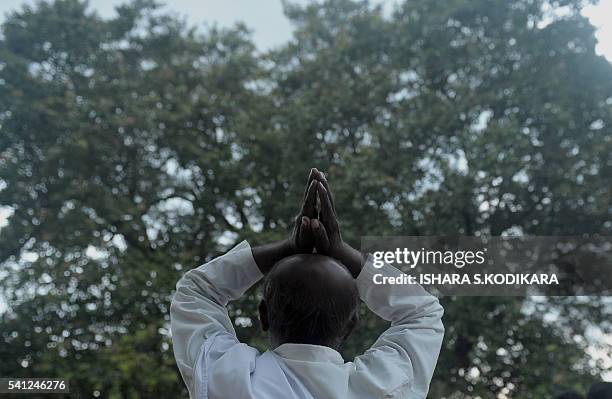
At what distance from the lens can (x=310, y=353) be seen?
440mm

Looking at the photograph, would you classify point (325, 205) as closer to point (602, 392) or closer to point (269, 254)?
point (269, 254)

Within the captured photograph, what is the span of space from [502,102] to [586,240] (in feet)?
2.24

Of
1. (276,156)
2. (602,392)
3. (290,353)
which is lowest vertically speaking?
(290,353)

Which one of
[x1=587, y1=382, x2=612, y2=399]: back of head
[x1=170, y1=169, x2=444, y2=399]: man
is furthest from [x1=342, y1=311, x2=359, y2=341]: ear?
[x1=587, y1=382, x2=612, y2=399]: back of head

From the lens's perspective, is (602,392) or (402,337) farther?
(602,392)

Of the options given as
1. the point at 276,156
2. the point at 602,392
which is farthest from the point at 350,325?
the point at 276,156

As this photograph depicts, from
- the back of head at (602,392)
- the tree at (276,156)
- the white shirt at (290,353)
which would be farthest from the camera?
the tree at (276,156)

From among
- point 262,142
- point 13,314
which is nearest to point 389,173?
point 262,142

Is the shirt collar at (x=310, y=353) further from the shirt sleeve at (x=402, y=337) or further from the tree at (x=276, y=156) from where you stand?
the tree at (x=276, y=156)

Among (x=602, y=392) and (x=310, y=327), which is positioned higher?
(x=602, y=392)

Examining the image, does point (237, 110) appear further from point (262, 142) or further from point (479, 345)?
point (479, 345)

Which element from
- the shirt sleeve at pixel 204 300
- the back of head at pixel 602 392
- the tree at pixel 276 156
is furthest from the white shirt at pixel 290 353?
the tree at pixel 276 156

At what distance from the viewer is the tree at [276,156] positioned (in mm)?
2811

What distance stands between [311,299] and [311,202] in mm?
63
